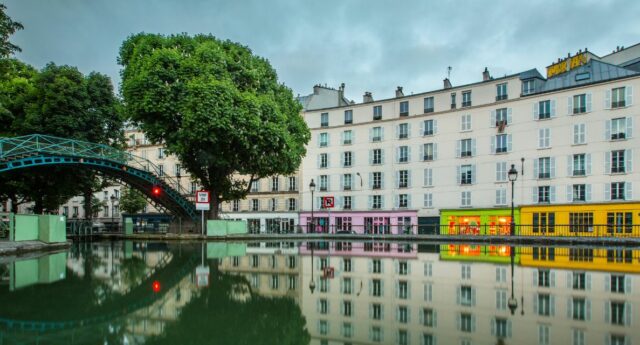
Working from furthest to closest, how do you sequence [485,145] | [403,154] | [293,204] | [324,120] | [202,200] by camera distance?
[293,204]
[324,120]
[403,154]
[485,145]
[202,200]

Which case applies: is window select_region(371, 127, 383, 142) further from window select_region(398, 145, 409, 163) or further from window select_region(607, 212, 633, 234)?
window select_region(607, 212, 633, 234)

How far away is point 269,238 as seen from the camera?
1438 inches

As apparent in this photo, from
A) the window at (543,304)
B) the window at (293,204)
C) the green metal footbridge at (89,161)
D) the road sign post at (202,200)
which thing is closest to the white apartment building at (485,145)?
the window at (293,204)

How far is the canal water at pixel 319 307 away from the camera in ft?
18.2

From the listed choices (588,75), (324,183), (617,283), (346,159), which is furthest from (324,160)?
(617,283)

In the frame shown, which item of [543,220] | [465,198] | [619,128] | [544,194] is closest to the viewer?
[619,128]

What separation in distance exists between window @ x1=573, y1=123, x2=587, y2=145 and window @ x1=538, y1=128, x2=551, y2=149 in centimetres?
205

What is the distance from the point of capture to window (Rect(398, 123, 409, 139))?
171ft

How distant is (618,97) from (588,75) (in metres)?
3.13

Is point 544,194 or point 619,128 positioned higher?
point 619,128

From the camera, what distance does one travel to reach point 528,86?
147 ft

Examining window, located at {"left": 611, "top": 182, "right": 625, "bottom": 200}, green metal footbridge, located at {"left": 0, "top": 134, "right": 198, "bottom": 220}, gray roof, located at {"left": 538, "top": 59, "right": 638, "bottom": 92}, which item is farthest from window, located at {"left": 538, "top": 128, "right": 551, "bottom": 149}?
green metal footbridge, located at {"left": 0, "top": 134, "right": 198, "bottom": 220}

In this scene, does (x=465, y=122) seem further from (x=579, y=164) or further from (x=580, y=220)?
(x=580, y=220)

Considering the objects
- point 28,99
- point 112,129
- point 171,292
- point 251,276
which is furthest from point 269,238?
point 171,292
